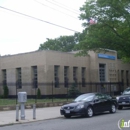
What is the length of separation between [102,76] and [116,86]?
2481 mm

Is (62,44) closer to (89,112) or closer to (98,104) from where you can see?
(98,104)

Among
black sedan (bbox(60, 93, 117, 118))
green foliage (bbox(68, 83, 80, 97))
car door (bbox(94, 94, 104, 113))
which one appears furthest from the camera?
green foliage (bbox(68, 83, 80, 97))

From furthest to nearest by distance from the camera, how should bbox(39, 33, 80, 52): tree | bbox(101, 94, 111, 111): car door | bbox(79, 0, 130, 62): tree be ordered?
bbox(39, 33, 80, 52): tree, bbox(79, 0, 130, 62): tree, bbox(101, 94, 111, 111): car door

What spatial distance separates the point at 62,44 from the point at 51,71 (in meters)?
38.9

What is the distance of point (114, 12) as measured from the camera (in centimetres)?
2925

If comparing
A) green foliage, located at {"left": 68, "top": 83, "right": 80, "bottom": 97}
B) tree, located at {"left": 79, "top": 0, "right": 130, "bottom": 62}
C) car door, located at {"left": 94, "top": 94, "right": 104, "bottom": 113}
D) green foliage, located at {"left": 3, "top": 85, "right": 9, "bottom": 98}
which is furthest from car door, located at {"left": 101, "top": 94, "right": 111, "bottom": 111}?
green foliage, located at {"left": 3, "top": 85, "right": 9, "bottom": 98}

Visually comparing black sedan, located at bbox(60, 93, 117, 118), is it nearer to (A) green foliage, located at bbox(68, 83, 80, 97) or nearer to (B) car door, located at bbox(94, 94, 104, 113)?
(B) car door, located at bbox(94, 94, 104, 113)

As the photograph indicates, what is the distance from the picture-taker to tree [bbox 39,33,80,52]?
234 ft

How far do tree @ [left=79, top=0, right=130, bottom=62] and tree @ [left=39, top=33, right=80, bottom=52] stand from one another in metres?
39.6

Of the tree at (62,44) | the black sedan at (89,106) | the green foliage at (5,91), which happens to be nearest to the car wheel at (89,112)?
the black sedan at (89,106)

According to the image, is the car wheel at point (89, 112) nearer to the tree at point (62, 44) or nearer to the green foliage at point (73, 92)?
the green foliage at point (73, 92)

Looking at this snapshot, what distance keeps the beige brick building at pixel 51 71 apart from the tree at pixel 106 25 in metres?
4.97

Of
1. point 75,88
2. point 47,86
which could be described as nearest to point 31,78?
point 47,86

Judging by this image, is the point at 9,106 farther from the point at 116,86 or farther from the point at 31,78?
the point at 116,86
